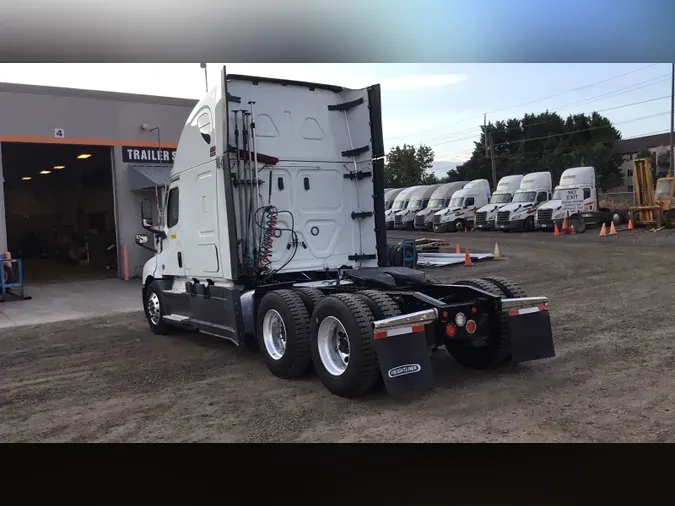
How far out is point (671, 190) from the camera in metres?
24.3

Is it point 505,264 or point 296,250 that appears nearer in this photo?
point 296,250

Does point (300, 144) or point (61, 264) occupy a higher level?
point (300, 144)

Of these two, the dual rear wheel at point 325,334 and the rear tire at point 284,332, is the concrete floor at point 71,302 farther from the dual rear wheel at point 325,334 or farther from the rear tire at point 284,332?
the dual rear wheel at point 325,334

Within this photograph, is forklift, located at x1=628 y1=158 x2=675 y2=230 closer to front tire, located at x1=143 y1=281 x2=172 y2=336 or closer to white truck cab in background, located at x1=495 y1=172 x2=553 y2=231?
white truck cab in background, located at x1=495 y1=172 x2=553 y2=231

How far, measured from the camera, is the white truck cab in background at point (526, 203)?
91.6ft

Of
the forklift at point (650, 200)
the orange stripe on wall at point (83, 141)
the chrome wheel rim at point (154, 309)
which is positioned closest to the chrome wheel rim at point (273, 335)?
the chrome wheel rim at point (154, 309)

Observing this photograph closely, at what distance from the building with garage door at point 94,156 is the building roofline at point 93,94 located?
3 cm

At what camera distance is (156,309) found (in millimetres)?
9055

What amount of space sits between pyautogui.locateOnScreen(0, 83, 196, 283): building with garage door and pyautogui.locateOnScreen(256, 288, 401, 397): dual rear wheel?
6.20 meters

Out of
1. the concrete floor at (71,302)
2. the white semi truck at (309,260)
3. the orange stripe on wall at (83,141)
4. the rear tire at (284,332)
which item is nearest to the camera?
the white semi truck at (309,260)
